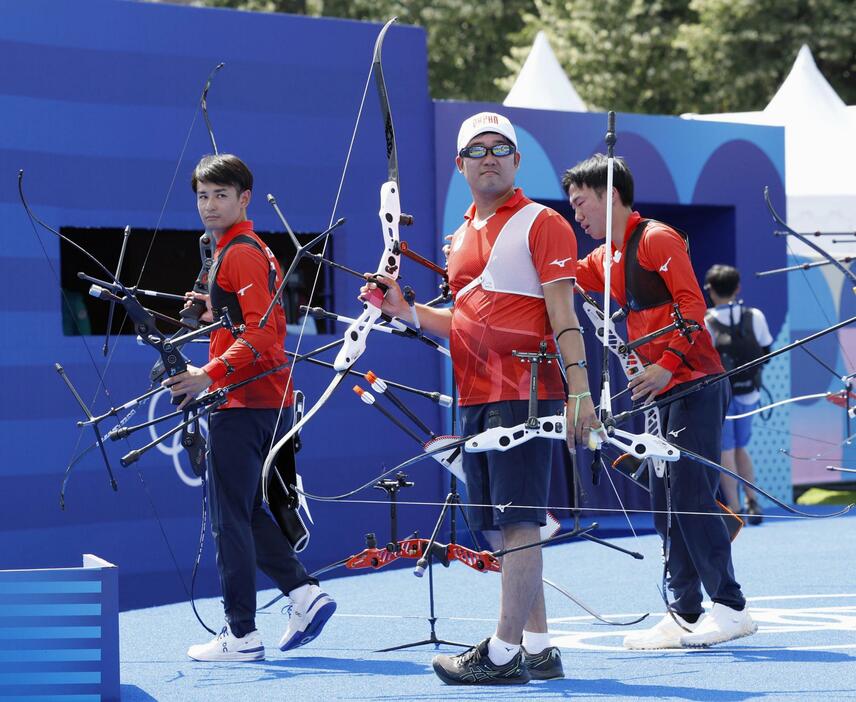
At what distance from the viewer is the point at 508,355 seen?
4.54 meters

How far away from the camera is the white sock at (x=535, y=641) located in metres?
4.73

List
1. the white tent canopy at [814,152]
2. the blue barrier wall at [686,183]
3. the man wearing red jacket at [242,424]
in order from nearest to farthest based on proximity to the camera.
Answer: the man wearing red jacket at [242,424], the blue barrier wall at [686,183], the white tent canopy at [814,152]

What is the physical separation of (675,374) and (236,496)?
159cm

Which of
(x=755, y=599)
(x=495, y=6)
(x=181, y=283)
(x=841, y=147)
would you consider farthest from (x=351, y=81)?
(x=495, y=6)

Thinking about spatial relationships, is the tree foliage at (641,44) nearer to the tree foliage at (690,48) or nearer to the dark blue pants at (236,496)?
the tree foliage at (690,48)

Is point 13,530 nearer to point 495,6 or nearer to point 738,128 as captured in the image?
point 738,128

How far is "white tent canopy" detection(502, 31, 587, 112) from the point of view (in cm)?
1400

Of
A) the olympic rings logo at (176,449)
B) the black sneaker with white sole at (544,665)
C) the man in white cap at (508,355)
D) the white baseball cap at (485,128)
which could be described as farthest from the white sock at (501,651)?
the olympic rings logo at (176,449)

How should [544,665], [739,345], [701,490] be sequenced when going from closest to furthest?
[544,665], [701,490], [739,345]

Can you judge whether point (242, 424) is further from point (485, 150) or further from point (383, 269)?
point (485, 150)

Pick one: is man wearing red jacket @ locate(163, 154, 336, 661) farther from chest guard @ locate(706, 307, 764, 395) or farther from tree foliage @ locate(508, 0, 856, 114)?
tree foliage @ locate(508, 0, 856, 114)

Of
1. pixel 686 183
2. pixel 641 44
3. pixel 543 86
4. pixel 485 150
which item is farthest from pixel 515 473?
pixel 641 44

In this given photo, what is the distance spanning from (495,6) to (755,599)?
20.1 meters

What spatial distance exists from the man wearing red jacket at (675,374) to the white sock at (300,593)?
1160mm
